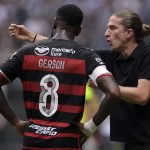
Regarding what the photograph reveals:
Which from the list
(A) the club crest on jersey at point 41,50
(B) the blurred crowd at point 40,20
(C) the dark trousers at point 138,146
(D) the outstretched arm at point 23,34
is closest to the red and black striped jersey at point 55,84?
(A) the club crest on jersey at point 41,50

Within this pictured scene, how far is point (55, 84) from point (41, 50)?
1.02ft

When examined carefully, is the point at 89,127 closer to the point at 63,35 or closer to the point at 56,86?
the point at 56,86

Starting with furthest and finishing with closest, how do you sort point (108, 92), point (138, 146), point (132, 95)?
1. point (138, 146)
2. point (132, 95)
3. point (108, 92)

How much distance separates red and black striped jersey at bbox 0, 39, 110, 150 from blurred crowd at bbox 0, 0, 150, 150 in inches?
249

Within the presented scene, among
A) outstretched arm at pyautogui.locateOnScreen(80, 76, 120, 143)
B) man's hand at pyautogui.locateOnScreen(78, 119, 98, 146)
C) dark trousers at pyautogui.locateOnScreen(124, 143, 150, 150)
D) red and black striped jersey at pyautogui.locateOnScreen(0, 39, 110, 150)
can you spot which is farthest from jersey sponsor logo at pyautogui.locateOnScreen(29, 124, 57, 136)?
dark trousers at pyautogui.locateOnScreen(124, 143, 150, 150)

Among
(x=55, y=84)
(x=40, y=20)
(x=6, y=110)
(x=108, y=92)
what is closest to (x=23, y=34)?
(x=6, y=110)

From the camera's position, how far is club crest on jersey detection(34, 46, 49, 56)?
663 cm

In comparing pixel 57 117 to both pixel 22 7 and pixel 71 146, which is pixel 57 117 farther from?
pixel 22 7

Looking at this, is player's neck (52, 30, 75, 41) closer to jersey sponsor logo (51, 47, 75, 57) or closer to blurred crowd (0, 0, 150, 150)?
jersey sponsor logo (51, 47, 75, 57)

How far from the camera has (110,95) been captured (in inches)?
255

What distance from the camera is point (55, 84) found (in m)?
6.61

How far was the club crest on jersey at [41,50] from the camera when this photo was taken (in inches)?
261

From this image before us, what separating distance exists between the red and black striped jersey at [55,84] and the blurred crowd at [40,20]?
20.7ft

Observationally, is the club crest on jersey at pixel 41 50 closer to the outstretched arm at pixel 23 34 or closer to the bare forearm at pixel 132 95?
the bare forearm at pixel 132 95
